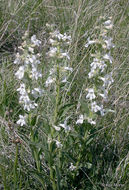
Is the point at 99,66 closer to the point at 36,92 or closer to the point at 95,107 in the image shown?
the point at 95,107

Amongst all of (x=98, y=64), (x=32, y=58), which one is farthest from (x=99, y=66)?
(x=32, y=58)

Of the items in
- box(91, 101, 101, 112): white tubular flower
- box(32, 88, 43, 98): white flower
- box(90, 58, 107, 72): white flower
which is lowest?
box(91, 101, 101, 112): white tubular flower

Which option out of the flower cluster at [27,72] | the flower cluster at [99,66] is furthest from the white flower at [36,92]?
the flower cluster at [99,66]

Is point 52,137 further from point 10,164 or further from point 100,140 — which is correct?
point 100,140

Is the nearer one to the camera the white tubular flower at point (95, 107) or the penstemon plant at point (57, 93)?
the penstemon plant at point (57, 93)

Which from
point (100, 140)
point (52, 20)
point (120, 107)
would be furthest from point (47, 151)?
point (52, 20)

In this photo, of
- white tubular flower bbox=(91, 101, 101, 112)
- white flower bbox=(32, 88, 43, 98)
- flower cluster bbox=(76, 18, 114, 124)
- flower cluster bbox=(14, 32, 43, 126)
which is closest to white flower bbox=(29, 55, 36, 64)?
flower cluster bbox=(14, 32, 43, 126)

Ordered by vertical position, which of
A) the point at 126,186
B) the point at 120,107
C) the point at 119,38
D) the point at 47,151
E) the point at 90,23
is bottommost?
the point at 126,186

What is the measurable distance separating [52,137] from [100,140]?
0.88 metres

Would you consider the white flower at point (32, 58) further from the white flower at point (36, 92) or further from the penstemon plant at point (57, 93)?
the white flower at point (36, 92)

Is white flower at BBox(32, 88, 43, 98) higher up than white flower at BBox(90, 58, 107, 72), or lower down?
lower down

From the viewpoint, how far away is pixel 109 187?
2.34 m

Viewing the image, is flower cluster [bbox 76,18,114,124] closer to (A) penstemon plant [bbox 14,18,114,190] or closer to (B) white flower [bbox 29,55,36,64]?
(A) penstemon plant [bbox 14,18,114,190]

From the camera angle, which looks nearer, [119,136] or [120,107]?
[119,136]
